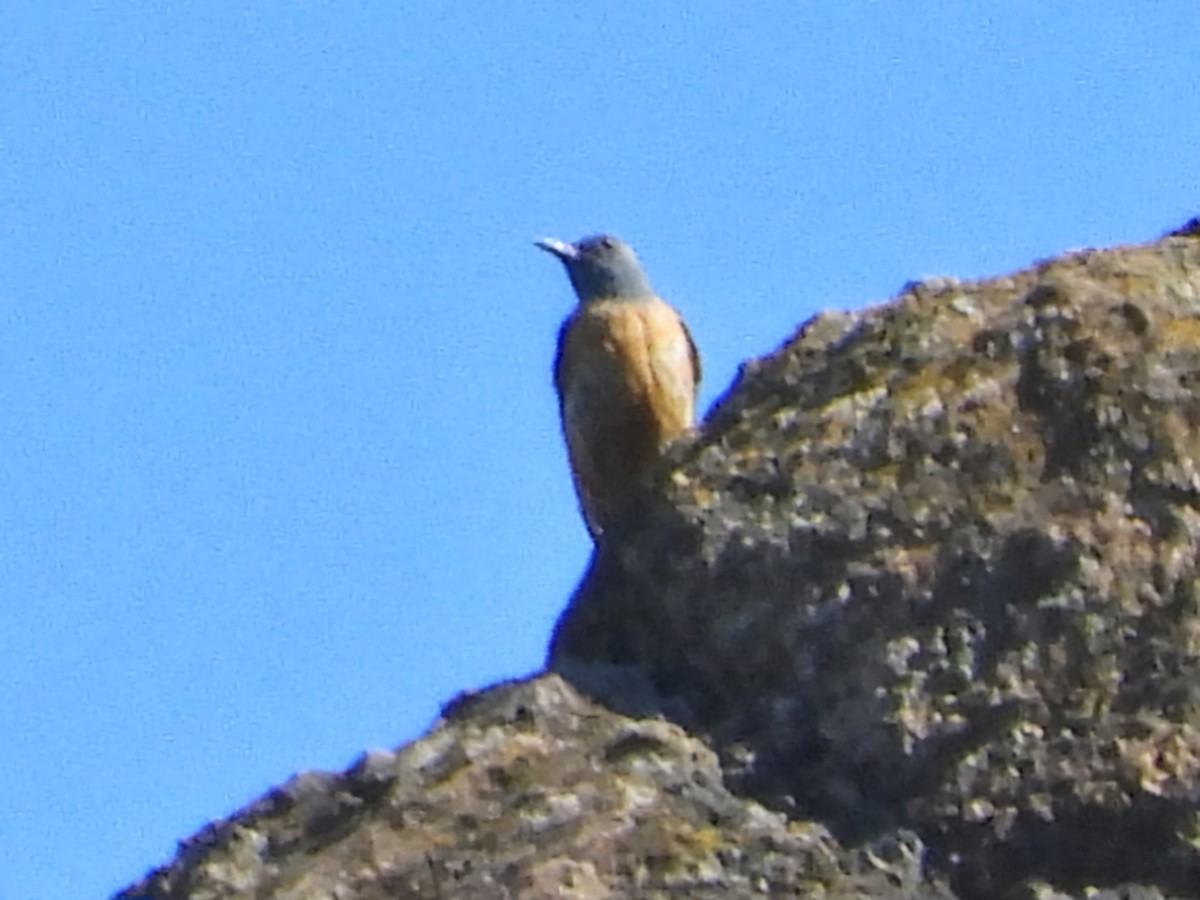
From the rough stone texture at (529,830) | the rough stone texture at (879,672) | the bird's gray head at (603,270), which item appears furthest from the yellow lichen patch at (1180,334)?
the bird's gray head at (603,270)

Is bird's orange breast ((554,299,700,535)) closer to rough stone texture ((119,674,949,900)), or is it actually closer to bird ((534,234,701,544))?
bird ((534,234,701,544))

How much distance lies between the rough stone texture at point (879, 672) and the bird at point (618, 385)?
2.52 meters

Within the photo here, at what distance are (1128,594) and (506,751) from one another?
1.29m

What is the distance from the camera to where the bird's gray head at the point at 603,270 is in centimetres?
971

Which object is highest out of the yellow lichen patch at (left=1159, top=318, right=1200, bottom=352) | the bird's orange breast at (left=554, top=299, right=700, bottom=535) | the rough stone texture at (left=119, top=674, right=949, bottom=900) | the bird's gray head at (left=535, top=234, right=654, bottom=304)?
the bird's gray head at (left=535, top=234, right=654, bottom=304)

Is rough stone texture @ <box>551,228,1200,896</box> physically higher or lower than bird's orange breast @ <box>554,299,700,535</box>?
lower

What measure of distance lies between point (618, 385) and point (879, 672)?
3.89 metres

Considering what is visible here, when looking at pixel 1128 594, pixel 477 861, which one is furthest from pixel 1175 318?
pixel 477 861

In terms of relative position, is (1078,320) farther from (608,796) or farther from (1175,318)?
(608,796)

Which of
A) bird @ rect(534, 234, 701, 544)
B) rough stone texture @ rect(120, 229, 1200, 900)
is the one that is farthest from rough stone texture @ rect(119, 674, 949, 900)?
bird @ rect(534, 234, 701, 544)

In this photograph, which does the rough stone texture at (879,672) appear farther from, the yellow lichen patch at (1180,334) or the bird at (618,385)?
the bird at (618,385)

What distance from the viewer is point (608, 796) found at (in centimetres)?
470

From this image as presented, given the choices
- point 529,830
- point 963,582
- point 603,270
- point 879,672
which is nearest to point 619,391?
point 603,270

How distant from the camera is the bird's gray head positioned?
31.9ft
